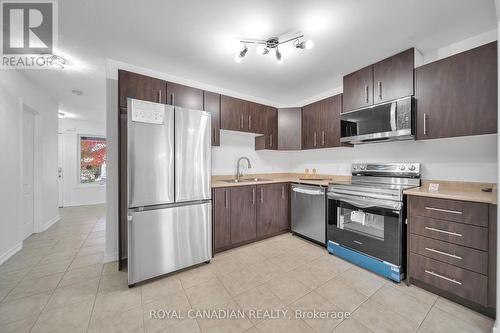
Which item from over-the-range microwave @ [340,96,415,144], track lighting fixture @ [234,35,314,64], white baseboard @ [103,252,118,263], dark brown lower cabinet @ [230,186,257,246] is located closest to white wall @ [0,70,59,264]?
white baseboard @ [103,252,118,263]

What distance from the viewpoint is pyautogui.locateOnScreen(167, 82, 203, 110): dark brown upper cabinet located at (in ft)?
8.02

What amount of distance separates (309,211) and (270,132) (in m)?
1.53

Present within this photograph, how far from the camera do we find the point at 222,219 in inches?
104

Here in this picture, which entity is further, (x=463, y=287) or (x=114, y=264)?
(x=114, y=264)

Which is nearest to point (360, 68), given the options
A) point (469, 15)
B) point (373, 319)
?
point (469, 15)

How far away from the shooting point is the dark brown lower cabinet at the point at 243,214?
273 cm

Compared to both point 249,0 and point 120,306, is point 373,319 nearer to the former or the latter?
point 120,306

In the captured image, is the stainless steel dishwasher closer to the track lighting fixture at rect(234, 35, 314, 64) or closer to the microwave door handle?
the microwave door handle

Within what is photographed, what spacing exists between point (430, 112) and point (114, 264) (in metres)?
4.03

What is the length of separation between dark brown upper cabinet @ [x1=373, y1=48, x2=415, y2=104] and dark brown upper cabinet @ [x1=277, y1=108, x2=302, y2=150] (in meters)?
1.33

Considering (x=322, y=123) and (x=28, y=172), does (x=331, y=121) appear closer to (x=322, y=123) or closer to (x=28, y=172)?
(x=322, y=123)

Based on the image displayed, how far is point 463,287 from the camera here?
1.61 metres

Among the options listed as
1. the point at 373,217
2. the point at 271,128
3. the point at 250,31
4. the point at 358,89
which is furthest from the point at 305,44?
the point at 373,217

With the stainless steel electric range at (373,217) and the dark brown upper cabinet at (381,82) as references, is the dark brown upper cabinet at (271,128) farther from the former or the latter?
the stainless steel electric range at (373,217)
